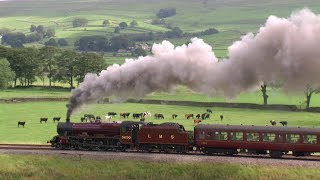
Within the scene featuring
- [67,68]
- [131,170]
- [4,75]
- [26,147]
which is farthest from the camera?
[67,68]

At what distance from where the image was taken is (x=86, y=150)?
4450 centimetres

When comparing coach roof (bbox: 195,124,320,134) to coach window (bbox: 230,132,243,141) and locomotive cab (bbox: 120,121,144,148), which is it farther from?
locomotive cab (bbox: 120,121,144,148)

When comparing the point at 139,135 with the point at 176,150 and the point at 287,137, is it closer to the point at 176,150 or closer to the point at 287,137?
the point at 176,150

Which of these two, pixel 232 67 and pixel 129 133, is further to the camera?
pixel 129 133

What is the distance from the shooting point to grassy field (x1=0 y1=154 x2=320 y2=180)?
37.4 metres

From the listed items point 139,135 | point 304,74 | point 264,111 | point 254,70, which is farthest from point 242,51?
point 264,111

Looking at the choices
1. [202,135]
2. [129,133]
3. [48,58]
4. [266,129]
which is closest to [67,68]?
[48,58]

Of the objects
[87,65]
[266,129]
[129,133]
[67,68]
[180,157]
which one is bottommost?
[180,157]

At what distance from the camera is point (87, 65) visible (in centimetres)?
12775

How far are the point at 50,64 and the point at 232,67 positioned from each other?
10609 cm

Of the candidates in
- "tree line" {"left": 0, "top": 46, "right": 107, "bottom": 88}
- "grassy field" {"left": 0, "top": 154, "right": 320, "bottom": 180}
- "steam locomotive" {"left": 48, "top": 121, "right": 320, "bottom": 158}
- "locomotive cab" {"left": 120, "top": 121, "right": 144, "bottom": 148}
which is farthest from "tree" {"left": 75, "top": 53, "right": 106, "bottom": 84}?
"grassy field" {"left": 0, "top": 154, "right": 320, "bottom": 180}

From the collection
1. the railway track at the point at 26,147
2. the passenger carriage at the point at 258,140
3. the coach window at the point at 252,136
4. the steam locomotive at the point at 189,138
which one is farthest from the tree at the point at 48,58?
the coach window at the point at 252,136

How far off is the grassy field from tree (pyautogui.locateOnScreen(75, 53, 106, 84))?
285 feet

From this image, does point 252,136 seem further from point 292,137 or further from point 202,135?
point 202,135
